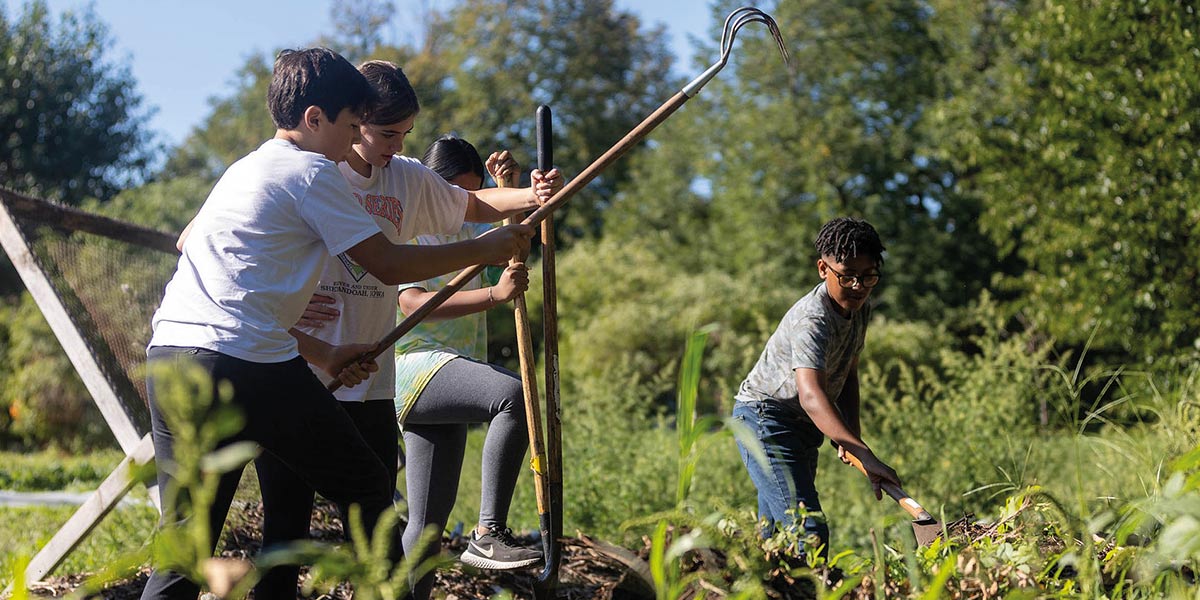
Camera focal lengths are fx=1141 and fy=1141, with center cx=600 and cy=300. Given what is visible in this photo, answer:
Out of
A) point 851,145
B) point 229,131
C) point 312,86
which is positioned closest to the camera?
point 312,86

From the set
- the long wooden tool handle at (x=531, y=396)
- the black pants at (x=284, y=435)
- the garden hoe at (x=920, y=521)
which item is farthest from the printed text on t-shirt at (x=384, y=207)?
the garden hoe at (x=920, y=521)

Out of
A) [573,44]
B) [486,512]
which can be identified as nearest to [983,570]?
[486,512]

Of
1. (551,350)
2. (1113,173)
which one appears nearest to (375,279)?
(551,350)

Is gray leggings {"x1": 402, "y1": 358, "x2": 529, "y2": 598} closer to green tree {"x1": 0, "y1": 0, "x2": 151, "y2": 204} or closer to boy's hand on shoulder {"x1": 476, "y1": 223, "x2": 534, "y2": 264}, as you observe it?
boy's hand on shoulder {"x1": 476, "y1": 223, "x2": 534, "y2": 264}

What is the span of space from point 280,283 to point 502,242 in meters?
0.57

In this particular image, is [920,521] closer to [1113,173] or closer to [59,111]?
[1113,173]

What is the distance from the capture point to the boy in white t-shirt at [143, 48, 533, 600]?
247cm

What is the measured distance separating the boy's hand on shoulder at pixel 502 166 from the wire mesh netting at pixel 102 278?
1.42 m

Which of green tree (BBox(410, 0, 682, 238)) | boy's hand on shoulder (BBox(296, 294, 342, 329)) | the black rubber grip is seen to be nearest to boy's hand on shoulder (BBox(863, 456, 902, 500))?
the black rubber grip

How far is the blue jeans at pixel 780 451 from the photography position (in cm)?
364

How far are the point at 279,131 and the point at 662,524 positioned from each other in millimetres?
1474

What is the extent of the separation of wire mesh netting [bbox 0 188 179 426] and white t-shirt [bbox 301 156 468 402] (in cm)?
126

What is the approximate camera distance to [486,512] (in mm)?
3512

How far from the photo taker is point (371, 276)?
3.12 metres
